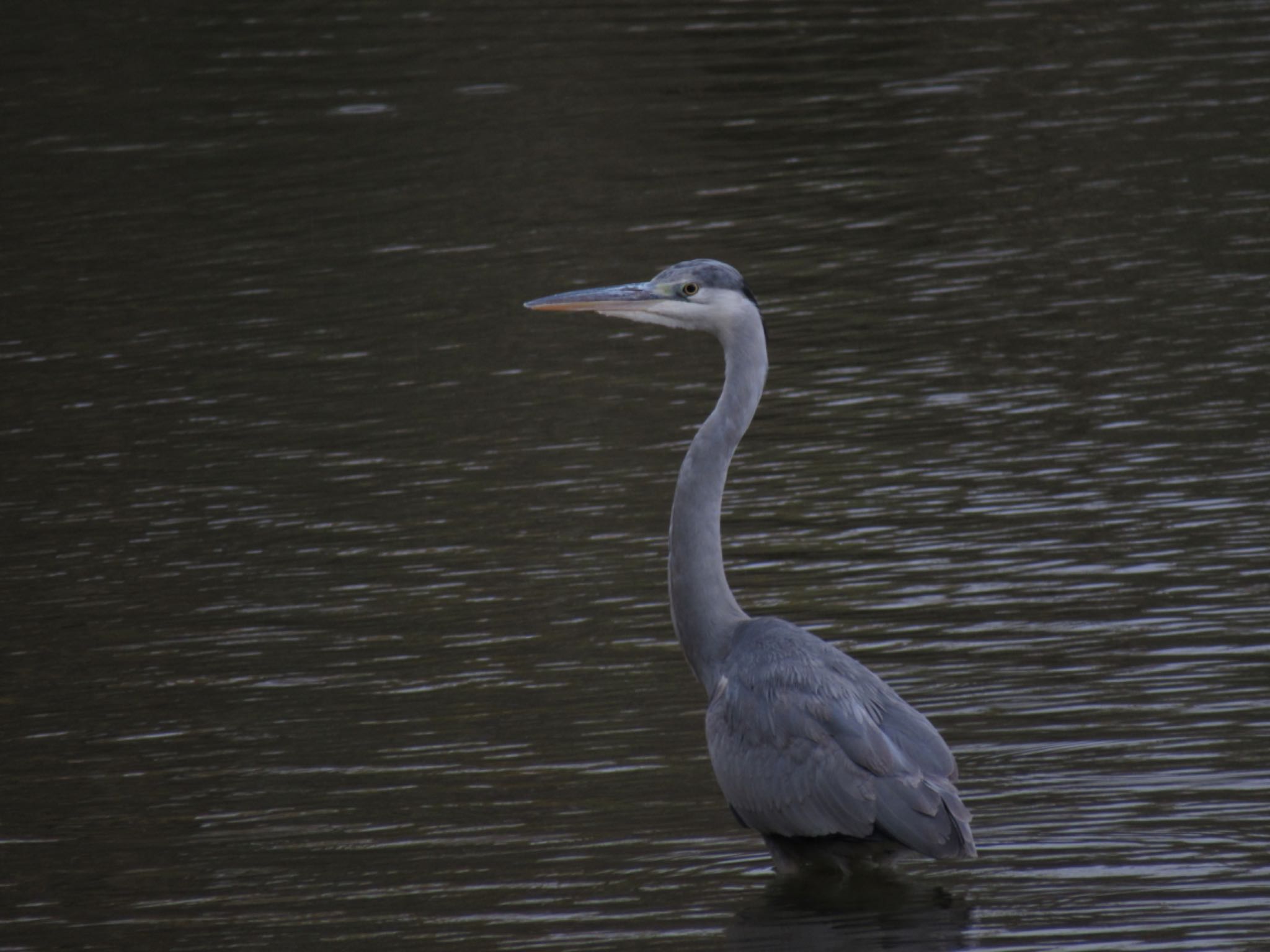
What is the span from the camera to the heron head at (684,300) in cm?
779

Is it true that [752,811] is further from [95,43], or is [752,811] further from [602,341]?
[95,43]

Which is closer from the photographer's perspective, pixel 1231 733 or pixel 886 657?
pixel 1231 733

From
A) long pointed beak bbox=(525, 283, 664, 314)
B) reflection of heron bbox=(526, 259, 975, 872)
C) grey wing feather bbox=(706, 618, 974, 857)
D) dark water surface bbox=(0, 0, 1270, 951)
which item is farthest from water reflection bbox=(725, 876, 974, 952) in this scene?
long pointed beak bbox=(525, 283, 664, 314)

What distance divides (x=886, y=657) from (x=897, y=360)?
15.2 feet

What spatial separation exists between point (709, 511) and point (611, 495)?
363 centimetres

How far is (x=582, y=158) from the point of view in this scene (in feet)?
65.5

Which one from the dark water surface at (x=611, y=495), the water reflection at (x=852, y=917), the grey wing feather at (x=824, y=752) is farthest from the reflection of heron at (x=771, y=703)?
the dark water surface at (x=611, y=495)

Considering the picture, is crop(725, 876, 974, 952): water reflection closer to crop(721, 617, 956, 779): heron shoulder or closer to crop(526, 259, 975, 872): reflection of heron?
crop(526, 259, 975, 872): reflection of heron

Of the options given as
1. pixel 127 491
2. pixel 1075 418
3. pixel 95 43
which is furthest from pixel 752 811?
pixel 95 43

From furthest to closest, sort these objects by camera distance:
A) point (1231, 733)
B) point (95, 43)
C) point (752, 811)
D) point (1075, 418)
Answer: point (95, 43)
point (1075, 418)
point (1231, 733)
point (752, 811)

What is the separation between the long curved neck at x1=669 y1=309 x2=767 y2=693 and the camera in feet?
25.5

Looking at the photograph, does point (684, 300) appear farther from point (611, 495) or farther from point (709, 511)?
point (611, 495)

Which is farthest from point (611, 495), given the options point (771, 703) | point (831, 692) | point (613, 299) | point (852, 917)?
point (852, 917)

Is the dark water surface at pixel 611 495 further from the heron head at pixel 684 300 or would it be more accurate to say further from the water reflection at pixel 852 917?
the heron head at pixel 684 300
